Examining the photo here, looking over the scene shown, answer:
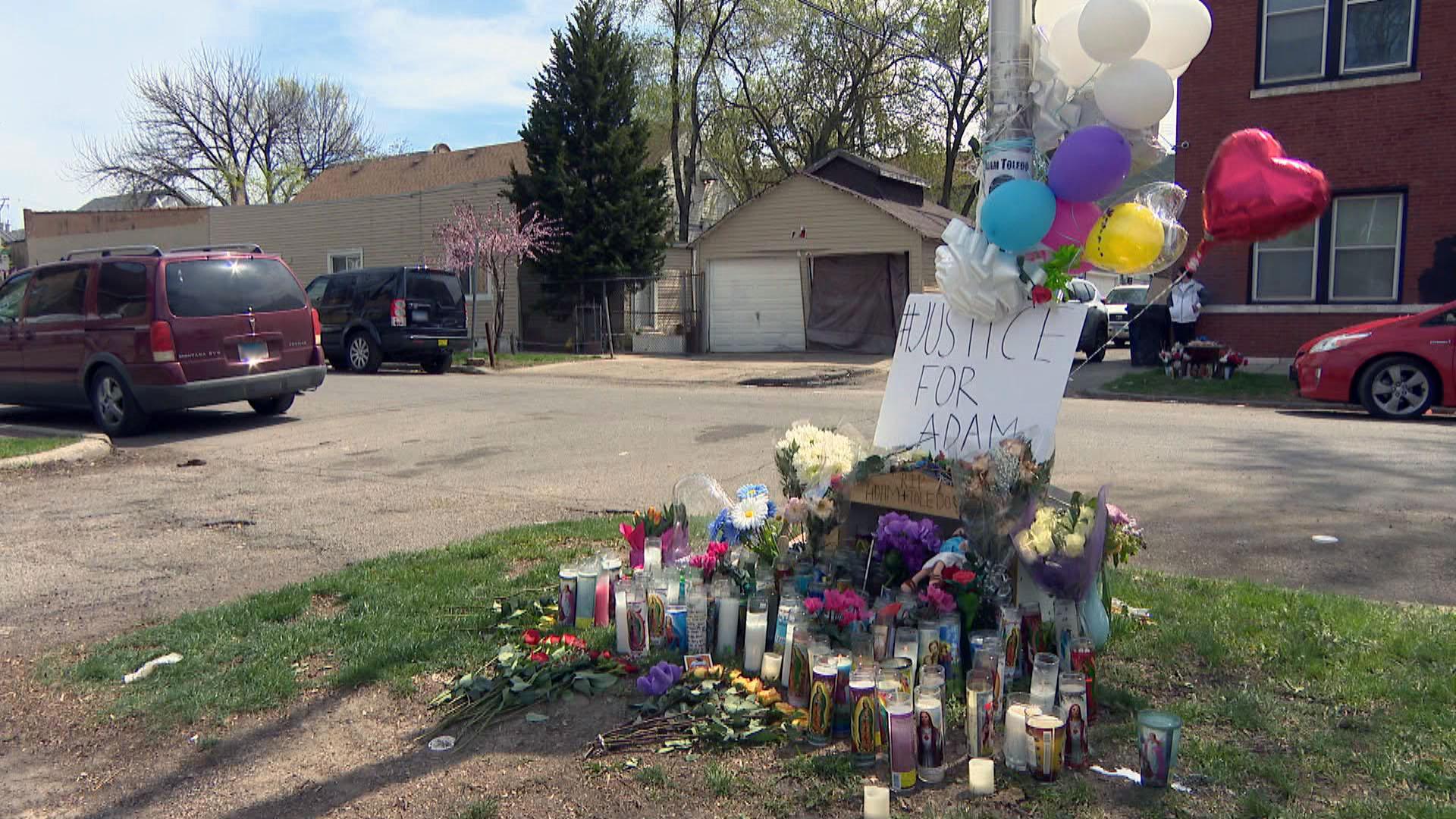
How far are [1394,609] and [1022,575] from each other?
6.20 feet

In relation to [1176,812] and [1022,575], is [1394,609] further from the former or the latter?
[1176,812]

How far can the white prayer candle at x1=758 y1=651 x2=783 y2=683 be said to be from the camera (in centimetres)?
389

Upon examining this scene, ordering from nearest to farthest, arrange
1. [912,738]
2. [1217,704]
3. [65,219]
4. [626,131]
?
[912,738] → [1217,704] → [626,131] → [65,219]

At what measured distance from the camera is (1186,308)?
56.2 feet

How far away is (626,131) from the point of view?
81.2 ft

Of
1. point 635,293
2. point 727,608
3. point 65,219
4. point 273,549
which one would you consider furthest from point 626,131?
point 65,219

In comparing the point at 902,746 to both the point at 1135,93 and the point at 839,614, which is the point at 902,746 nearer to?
the point at 839,614

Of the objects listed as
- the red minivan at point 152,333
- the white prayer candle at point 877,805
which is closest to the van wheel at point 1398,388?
the white prayer candle at point 877,805

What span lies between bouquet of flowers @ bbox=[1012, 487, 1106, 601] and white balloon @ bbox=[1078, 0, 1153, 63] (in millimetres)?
1639

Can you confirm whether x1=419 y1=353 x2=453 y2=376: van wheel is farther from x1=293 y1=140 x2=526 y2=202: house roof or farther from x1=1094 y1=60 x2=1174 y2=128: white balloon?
x1=1094 y1=60 x2=1174 y2=128: white balloon

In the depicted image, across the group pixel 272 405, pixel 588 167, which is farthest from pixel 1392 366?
pixel 588 167

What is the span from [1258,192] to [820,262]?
2016cm

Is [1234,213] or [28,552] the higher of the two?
[1234,213]

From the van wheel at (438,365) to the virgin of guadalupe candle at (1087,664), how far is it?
1690 cm
